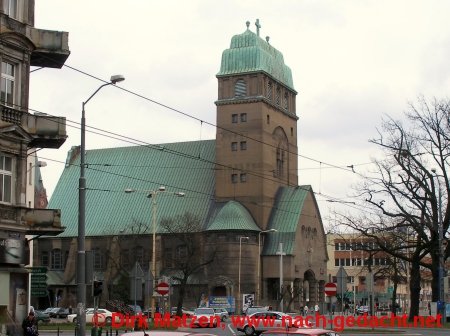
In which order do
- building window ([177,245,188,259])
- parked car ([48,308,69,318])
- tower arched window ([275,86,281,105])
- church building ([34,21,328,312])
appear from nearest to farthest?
1. parked car ([48,308,69,318])
2. church building ([34,21,328,312])
3. building window ([177,245,188,259])
4. tower arched window ([275,86,281,105])

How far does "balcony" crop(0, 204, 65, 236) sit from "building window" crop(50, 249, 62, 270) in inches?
3180

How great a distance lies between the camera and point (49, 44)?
31141mm

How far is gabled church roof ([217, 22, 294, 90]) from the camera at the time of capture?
10306 centimetres

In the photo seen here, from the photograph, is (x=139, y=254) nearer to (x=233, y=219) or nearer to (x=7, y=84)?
(x=233, y=219)

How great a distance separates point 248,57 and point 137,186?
21.8 metres

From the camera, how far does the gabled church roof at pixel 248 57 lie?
4058 inches

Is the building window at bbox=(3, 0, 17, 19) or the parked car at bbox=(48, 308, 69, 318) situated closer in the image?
the building window at bbox=(3, 0, 17, 19)

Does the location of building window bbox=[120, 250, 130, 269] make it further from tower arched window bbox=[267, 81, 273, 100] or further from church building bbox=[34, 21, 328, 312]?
tower arched window bbox=[267, 81, 273, 100]

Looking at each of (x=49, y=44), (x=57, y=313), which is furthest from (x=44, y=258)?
(x=49, y=44)

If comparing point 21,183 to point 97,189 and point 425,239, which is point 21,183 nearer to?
point 425,239

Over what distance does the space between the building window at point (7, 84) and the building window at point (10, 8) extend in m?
1.79

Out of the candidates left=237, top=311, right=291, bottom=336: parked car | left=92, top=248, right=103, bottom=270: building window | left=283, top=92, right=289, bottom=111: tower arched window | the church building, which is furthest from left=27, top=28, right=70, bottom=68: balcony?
left=283, top=92, right=289, bottom=111: tower arched window

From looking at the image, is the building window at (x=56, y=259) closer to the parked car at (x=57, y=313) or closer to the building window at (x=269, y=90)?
the parked car at (x=57, y=313)

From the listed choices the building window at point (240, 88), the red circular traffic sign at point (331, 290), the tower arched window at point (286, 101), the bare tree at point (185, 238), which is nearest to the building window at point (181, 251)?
the bare tree at point (185, 238)
